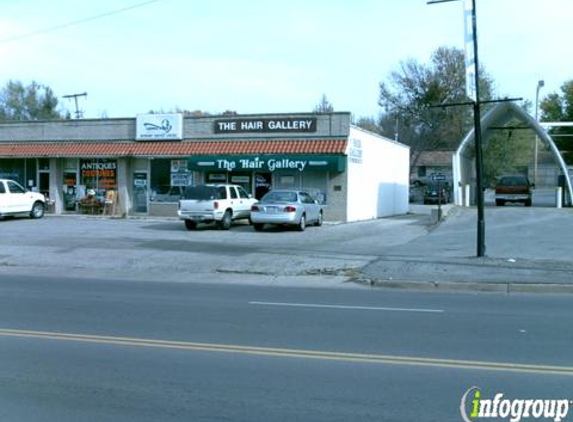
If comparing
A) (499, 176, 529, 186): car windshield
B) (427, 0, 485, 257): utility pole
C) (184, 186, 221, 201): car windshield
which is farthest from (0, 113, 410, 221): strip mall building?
(427, 0, 485, 257): utility pole

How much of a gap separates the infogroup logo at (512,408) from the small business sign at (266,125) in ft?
78.7

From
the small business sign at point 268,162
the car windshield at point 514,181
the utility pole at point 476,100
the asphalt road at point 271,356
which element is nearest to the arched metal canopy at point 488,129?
the car windshield at point 514,181

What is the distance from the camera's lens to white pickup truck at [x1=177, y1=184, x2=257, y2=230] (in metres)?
24.6

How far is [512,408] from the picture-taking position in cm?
531

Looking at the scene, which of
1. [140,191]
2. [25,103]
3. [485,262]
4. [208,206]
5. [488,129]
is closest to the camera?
[485,262]

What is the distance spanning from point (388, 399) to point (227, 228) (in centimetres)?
2024

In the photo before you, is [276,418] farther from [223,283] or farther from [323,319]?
[223,283]

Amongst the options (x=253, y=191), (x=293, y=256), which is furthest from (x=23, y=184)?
(x=293, y=256)

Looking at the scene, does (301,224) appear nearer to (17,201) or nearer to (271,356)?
(17,201)

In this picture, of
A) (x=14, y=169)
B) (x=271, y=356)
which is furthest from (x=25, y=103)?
(x=271, y=356)

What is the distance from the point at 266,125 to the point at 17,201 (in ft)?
37.8

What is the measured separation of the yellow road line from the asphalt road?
0.06ft

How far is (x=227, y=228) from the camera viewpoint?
2553 centimetres

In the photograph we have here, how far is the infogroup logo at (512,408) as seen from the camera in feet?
16.9
